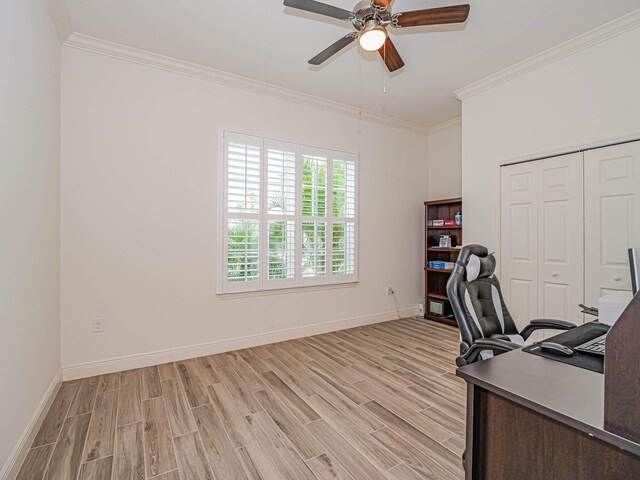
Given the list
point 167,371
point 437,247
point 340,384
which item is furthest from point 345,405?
point 437,247

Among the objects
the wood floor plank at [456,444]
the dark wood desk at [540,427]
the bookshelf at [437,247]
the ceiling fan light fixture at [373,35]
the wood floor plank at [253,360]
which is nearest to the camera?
the dark wood desk at [540,427]

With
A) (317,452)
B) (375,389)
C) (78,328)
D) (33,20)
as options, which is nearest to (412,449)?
(317,452)

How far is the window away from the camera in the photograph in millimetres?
3496

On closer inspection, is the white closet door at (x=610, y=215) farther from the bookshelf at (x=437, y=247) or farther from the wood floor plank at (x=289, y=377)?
Result: the wood floor plank at (x=289, y=377)

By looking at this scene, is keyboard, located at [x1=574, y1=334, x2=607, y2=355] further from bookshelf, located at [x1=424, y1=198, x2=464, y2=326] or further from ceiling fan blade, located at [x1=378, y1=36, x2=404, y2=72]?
bookshelf, located at [x1=424, y1=198, x2=464, y2=326]

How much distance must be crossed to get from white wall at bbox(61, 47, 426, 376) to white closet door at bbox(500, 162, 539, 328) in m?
2.25

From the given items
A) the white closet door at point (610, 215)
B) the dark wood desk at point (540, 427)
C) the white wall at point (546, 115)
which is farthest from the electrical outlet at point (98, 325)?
the white closet door at point (610, 215)

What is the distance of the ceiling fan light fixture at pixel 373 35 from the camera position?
205cm

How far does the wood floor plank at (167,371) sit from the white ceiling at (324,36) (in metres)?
3.05

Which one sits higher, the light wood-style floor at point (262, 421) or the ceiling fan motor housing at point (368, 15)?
the ceiling fan motor housing at point (368, 15)

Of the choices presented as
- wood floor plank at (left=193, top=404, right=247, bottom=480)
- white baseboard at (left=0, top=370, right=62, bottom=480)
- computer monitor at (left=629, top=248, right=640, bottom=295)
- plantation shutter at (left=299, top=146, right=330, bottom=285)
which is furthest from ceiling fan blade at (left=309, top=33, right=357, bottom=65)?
white baseboard at (left=0, top=370, right=62, bottom=480)

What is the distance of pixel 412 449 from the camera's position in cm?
186

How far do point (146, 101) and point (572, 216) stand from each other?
4.24 meters

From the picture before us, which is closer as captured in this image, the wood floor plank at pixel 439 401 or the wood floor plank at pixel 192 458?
the wood floor plank at pixel 192 458
